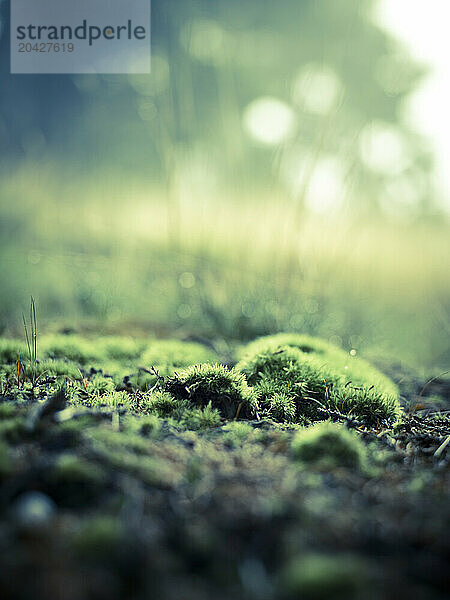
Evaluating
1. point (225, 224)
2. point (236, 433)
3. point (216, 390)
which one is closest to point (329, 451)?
point (236, 433)

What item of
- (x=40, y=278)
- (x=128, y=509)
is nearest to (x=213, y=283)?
(x=40, y=278)

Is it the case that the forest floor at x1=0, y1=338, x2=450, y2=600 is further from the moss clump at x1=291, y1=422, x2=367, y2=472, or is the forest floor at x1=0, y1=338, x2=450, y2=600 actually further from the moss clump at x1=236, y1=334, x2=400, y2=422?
the moss clump at x1=236, y1=334, x2=400, y2=422

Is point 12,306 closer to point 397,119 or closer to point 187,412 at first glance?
point 187,412


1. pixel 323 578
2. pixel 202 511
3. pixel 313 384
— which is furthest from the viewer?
pixel 313 384

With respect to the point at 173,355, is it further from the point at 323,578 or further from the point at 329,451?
the point at 323,578

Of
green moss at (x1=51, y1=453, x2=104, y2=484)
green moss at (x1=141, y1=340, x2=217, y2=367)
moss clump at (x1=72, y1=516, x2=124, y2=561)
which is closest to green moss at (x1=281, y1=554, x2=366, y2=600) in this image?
moss clump at (x1=72, y1=516, x2=124, y2=561)

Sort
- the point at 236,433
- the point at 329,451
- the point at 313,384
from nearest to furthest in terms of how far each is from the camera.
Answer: the point at 329,451
the point at 236,433
the point at 313,384
